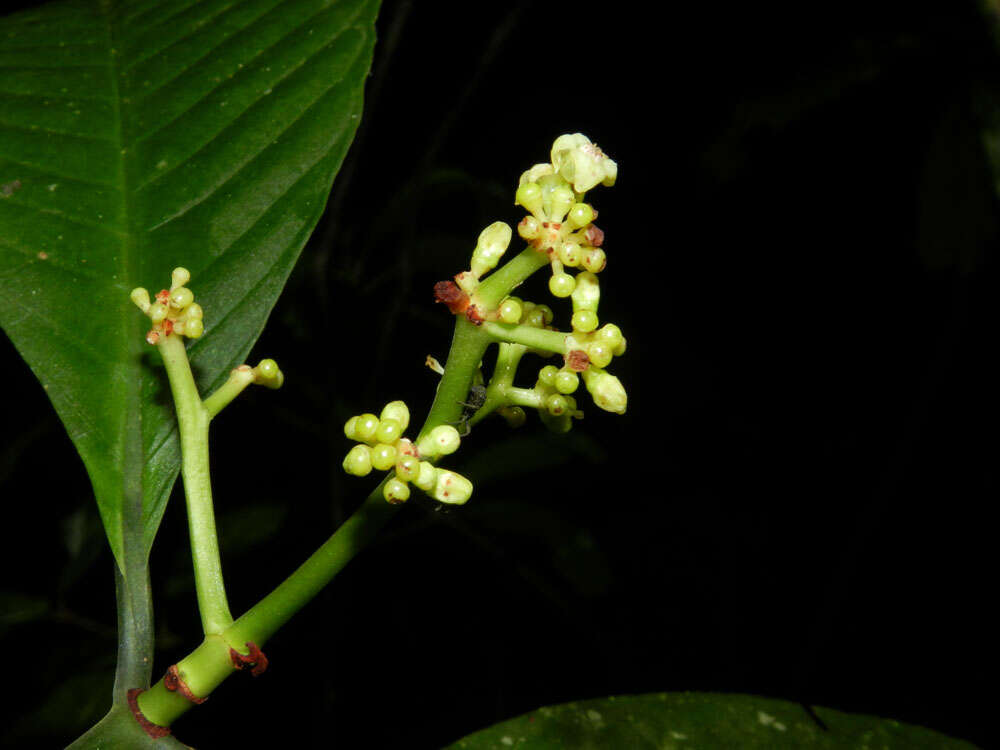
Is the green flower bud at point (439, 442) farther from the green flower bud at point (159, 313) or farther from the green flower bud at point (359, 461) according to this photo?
the green flower bud at point (159, 313)

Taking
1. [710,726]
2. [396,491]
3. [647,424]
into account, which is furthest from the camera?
[647,424]

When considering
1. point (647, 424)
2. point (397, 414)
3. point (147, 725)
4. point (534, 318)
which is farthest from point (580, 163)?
point (647, 424)

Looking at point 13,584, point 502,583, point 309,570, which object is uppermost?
point 309,570

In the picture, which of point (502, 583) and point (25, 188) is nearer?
point (25, 188)

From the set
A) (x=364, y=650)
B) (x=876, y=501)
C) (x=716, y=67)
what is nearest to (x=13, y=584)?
(x=364, y=650)

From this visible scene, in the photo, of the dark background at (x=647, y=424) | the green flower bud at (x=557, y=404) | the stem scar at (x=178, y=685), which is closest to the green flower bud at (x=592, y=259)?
the green flower bud at (x=557, y=404)

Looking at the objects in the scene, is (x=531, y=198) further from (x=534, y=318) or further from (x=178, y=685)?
(x=178, y=685)

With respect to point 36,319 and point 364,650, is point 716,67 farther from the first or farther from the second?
point 36,319
